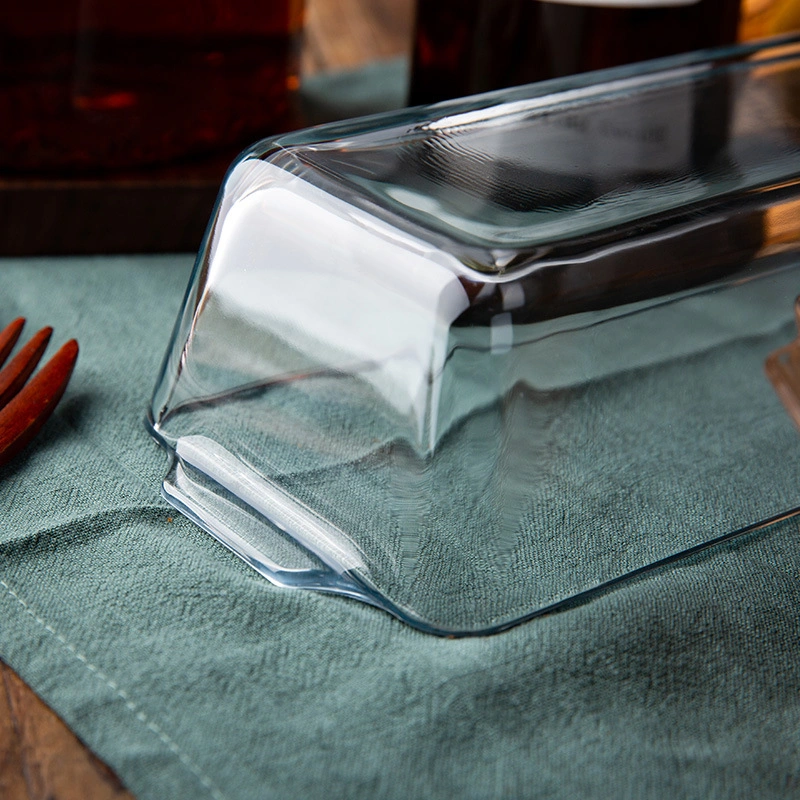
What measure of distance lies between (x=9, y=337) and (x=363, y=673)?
0.69 feet

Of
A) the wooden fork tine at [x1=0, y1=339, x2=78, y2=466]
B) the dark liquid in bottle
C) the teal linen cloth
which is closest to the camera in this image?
the teal linen cloth

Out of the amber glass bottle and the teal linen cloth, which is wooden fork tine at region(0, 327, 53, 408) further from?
the amber glass bottle

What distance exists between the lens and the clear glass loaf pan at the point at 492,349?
1.04ft

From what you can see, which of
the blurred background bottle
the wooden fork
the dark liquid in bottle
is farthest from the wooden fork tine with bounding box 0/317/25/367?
the blurred background bottle

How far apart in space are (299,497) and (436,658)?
0.08 meters

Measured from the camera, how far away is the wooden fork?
1.23 feet

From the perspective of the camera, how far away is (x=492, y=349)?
0.31 m

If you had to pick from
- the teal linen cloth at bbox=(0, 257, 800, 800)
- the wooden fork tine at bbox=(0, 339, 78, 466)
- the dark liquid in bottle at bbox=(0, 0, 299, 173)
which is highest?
the dark liquid in bottle at bbox=(0, 0, 299, 173)

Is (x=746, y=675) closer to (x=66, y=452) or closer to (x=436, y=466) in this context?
(x=436, y=466)

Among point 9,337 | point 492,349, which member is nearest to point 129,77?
point 9,337

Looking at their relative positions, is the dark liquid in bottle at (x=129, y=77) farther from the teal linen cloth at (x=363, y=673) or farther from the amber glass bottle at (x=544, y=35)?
the teal linen cloth at (x=363, y=673)

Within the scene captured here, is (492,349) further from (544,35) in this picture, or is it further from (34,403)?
(544,35)

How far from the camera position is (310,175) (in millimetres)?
356

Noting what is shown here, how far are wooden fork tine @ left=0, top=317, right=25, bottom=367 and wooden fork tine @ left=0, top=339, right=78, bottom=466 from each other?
0.04 ft
